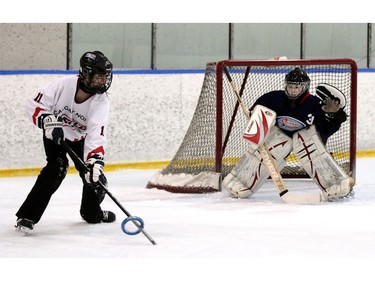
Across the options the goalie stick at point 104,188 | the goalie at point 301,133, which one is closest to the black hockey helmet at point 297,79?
the goalie at point 301,133

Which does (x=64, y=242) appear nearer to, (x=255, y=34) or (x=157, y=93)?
(x=157, y=93)

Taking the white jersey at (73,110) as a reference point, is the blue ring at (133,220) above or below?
below

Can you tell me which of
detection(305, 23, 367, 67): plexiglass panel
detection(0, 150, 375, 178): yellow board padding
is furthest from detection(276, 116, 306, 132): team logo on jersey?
detection(305, 23, 367, 67): plexiglass panel

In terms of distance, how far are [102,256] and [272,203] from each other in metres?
1.87

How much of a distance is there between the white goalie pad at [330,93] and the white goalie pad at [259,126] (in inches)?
12.6

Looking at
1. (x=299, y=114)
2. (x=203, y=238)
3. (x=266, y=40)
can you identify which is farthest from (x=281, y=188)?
(x=266, y=40)

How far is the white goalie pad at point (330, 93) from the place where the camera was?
242 inches

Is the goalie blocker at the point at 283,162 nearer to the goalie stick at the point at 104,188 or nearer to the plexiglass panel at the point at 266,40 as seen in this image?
the goalie stick at the point at 104,188

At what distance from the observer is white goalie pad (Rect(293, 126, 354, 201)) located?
612 cm

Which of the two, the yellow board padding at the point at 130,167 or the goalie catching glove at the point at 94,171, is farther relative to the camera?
the yellow board padding at the point at 130,167

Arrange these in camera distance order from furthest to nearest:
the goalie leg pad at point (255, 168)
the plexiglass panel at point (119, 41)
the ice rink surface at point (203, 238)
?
the plexiglass panel at point (119, 41) → the goalie leg pad at point (255, 168) → the ice rink surface at point (203, 238)

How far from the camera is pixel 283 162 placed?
249 inches

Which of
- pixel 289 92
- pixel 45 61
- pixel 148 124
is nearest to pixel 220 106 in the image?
pixel 289 92

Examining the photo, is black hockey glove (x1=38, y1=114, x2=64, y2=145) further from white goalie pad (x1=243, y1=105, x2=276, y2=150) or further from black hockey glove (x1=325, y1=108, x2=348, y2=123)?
black hockey glove (x1=325, y1=108, x2=348, y2=123)
